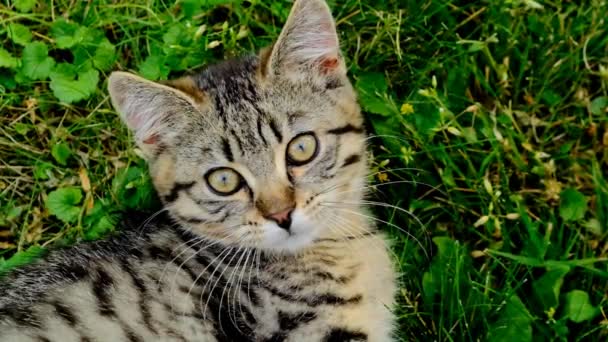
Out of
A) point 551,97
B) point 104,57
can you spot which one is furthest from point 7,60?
point 551,97

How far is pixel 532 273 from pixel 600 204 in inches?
14.4

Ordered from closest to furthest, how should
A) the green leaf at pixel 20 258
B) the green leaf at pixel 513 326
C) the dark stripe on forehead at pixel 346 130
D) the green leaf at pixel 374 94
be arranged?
the dark stripe on forehead at pixel 346 130, the green leaf at pixel 513 326, the green leaf at pixel 20 258, the green leaf at pixel 374 94

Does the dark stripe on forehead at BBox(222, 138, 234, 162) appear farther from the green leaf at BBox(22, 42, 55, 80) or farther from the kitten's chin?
the green leaf at BBox(22, 42, 55, 80)

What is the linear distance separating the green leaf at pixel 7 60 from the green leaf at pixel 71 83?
0.17m

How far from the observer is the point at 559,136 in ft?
9.88

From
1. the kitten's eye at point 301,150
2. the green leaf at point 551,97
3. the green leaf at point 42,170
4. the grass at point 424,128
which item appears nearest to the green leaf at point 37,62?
the grass at point 424,128

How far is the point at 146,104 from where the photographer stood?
2.29m

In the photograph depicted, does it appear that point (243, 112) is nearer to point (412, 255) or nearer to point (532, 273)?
point (412, 255)

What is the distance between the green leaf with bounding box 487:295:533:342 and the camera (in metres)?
2.57

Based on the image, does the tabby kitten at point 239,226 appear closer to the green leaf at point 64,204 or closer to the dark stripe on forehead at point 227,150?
the dark stripe on forehead at point 227,150

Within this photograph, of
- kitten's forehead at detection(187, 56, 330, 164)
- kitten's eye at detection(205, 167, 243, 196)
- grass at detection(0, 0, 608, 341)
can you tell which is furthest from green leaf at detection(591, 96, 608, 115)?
kitten's eye at detection(205, 167, 243, 196)

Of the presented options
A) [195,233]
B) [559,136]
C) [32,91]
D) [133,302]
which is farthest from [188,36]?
[559,136]

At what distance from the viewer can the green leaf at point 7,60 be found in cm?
306

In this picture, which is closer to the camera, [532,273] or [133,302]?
[133,302]
